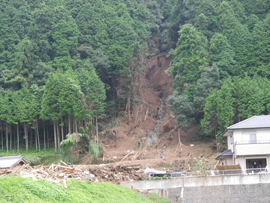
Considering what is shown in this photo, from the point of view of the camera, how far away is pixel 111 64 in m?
54.8

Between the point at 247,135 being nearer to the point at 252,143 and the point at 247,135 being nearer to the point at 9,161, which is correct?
the point at 252,143

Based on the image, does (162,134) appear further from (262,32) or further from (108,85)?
(262,32)

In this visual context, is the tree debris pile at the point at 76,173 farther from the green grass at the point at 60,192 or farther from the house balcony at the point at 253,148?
the house balcony at the point at 253,148

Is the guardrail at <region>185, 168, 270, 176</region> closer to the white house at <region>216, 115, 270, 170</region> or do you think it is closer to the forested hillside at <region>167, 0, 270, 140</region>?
the white house at <region>216, 115, 270, 170</region>

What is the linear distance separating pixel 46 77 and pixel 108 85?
27.0 ft

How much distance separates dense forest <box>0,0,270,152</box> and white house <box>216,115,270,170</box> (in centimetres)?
767

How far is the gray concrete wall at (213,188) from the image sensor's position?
2655 centimetres

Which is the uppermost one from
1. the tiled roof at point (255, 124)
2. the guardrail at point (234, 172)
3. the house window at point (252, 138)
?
the tiled roof at point (255, 124)

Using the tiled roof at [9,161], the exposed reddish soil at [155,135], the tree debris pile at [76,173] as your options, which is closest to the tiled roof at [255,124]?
the exposed reddish soil at [155,135]

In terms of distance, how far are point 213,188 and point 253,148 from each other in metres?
7.03

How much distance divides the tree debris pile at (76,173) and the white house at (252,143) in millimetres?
8514

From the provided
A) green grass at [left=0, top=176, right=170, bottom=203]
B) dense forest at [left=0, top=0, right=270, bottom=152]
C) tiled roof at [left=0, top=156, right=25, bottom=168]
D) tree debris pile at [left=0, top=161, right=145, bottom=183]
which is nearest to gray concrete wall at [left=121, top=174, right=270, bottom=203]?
tree debris pile at [left=0, top=161, right=145, bottom=183]

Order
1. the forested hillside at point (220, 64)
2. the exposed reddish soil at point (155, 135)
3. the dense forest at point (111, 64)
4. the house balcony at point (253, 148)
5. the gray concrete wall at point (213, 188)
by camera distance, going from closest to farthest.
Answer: the gray concrete wall at point (213, 188), the house balcony at point (253, 148), the exposed reddish soil at point (155, 135), the forested hillside at point (220, 64), the dense forest at point (111, 64)

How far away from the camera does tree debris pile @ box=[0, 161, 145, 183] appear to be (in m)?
19.5
